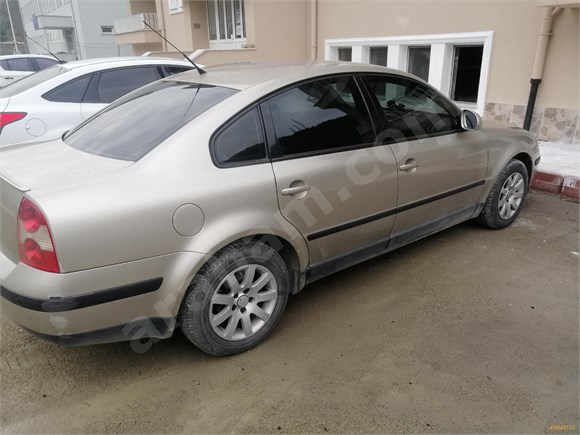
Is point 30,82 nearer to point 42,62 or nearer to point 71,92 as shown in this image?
point 71,92

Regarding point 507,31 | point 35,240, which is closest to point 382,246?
point 35,240

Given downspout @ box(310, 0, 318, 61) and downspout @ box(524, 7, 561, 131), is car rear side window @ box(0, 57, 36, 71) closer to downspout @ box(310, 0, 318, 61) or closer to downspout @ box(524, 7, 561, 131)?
downspout @ box(310, 0, 318, 61)

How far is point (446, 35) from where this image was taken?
7.90 meters

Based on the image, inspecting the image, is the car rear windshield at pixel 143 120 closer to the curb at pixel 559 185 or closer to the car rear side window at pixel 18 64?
the curb at pixel 559 185

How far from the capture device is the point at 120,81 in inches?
219

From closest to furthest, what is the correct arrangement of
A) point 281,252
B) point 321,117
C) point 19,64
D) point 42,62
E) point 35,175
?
point 35,175 < point 281,252 < point 321,117 < point 19,64 < point 42,62

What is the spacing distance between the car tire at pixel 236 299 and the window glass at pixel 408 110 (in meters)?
1.25

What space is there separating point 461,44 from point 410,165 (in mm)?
5645

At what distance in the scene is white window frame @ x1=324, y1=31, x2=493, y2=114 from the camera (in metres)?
7.51

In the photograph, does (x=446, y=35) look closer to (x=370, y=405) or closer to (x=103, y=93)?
(x=103, y=93)

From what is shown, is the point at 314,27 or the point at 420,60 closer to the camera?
the point at 420,60

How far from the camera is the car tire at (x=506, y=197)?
4.18 m

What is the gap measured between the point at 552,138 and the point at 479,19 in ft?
7.26

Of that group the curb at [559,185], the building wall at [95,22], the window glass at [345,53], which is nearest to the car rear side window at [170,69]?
the curb at [559,185]
